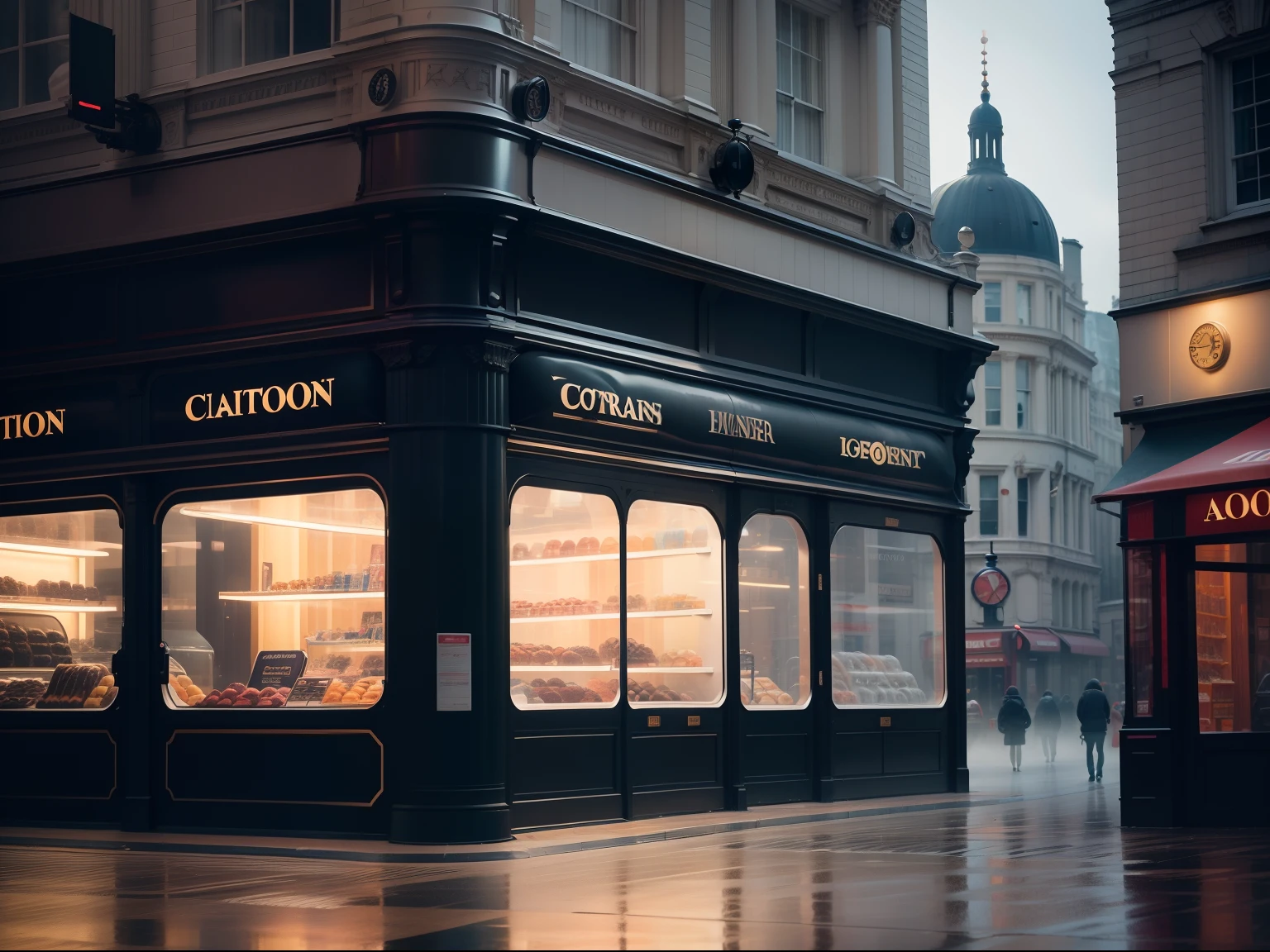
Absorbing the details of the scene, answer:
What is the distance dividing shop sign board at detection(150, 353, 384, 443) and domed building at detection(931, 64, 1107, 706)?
53.9 metres

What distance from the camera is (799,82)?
21.8 m

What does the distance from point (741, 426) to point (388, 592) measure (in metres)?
5.05

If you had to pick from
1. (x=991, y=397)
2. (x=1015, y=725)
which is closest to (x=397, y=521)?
(x=1015, y=725)

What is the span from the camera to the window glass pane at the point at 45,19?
18.5 m

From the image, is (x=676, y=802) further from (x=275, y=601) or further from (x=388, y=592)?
(x=275, y=601)

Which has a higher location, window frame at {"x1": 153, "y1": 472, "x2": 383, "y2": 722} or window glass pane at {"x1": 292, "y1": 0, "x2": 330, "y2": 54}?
window glass pane at {"x1": 292, "y1": 0, "x2": 330, "y2": 54}

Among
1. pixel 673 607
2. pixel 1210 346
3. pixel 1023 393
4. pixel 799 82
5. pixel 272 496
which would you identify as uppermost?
pixel 1023 393

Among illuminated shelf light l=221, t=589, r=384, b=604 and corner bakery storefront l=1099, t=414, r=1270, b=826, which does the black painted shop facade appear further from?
corner bakery storefront l=1099, t=414, r=1270, b=826

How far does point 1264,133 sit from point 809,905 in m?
11.3

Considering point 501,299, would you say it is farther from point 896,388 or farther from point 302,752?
point 896,388

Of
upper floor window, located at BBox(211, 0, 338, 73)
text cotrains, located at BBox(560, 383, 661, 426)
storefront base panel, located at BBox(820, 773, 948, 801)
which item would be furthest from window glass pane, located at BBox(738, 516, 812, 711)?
upper floor window, located at BBox(211, 0, 338, 73)

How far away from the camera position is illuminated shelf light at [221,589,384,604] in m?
15.8

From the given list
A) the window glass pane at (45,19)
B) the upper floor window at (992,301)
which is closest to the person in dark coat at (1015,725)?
→ the window glass pane at (45,19)

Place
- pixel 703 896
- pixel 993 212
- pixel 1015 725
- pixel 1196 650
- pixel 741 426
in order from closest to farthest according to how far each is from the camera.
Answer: pixel 703 896, pixel 1196 650, pixel 741 426, pixel 1015 725, pixel 993 212
